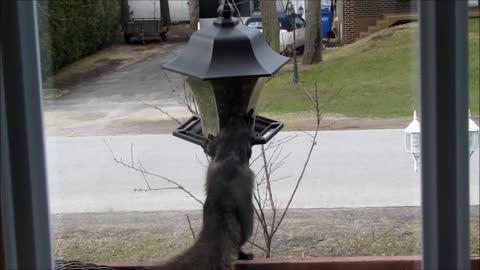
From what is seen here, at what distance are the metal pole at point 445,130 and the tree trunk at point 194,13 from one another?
4.56 feet

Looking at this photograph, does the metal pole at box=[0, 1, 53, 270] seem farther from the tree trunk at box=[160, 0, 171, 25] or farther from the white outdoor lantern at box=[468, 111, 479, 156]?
the tree trunk at box=[160, 0, 171, 25]

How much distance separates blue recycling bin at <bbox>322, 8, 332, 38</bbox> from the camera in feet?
9.75

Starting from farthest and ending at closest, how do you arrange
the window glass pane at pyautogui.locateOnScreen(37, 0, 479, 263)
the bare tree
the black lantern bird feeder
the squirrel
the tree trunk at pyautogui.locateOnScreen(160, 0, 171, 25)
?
the bare tree, the window glass pane at pyautogui.locateOnScreen(37, 0, 479, 263), the tree trunk at pyautogui.locateOnScreen(160, 0, 171, 25), the black lantern bird feeder, the squirrel

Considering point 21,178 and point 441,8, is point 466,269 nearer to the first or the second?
point 441,8

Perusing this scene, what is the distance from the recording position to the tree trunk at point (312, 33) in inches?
114

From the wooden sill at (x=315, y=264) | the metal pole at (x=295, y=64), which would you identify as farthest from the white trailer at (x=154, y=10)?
the wooden sill at (x=315, y=264)

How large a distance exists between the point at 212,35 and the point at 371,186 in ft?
7.32

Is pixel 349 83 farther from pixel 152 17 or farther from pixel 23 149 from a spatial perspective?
pixel 23 149

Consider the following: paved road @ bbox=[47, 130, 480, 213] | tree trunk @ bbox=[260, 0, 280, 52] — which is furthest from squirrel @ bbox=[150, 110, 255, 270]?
paved road @ bbox=[47, 130, 480, 213]

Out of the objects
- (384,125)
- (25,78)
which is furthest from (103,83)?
(25,78)

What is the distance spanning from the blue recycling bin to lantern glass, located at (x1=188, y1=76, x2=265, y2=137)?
927mm

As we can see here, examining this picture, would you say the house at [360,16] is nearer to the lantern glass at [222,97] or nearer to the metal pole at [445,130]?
the lantern glass at [222,97]

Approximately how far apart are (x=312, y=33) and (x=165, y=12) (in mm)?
905

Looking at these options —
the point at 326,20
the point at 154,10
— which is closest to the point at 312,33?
the point at 326,20
